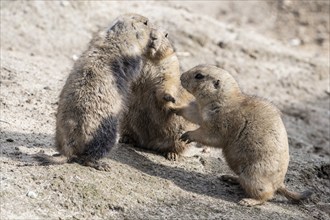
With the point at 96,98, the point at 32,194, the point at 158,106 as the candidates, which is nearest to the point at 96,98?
the point at 96,98

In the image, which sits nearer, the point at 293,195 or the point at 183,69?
the point at 293,195

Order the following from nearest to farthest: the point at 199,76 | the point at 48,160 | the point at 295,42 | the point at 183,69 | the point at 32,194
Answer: the point at 32,194 → the point at 48,160 → the point at 199,76 → the point at 183,69 → the point at 295,42

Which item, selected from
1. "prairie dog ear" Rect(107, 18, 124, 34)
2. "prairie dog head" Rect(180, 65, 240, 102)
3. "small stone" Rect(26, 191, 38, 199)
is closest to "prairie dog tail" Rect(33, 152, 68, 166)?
"small stone" Rect(26, 191, 38, 199)

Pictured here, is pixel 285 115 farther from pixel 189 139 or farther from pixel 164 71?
pixel 189 139

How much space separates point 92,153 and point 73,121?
329 millimetres

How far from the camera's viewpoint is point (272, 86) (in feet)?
35.2

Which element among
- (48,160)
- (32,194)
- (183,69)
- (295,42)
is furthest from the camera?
(295,42)

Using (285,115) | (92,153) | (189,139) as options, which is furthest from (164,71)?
(285,115)

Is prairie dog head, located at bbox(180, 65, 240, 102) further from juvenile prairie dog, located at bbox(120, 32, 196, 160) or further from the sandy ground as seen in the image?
the sandy ground

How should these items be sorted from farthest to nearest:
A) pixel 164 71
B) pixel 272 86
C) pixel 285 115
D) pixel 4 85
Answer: pixel 272 86, pixel 285 115, pixel 4 85, pixel 164 71

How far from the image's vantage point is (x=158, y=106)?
6.67 meters

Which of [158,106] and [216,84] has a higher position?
[216,84]

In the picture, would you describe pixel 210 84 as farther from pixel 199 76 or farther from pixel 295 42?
pixel 295 42

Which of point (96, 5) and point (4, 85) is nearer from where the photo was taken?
point (4, 85)
